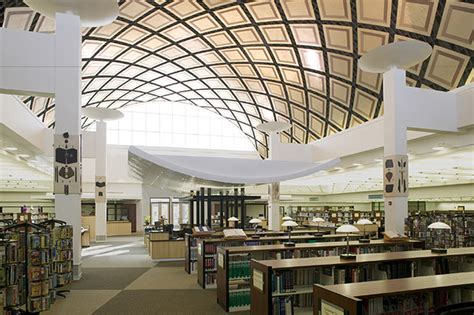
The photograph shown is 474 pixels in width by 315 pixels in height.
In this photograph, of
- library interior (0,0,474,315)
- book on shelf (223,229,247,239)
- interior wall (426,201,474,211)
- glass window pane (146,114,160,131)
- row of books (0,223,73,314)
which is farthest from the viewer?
glass window pane (146,114,160,131)

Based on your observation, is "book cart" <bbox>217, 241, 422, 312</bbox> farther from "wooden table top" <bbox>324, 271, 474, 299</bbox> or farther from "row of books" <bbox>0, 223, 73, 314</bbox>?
"wooden table top" <bbox>324, 271, 474, 299</bbox>

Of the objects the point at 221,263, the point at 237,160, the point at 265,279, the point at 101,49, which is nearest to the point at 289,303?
the point at 265,279

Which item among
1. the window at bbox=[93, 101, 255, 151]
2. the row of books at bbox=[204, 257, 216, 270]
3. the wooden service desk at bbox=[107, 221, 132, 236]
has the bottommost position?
the wooden service desk at bbox=[107, 221, 132, 236]

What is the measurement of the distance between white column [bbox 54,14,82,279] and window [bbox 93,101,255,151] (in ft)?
66.1

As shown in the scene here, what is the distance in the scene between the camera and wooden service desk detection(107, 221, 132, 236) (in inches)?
1010

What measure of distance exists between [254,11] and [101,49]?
6.87 m

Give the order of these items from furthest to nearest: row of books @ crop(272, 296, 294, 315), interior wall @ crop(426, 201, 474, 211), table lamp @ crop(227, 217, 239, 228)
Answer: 1. interior wall @ crop(426, 201, 474, 211)
2. table lamp @ crop(227, 217, 239, 228)
3. row of books @ crop(272, 296, 294, 315)

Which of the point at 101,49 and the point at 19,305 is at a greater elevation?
the point at 101,49

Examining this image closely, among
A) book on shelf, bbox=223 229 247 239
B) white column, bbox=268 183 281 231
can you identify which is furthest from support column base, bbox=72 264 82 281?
white column, bbox=268 183 281 231

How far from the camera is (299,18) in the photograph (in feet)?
44.3

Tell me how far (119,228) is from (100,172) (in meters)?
6.98

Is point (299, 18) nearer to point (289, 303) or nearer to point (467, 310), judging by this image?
point (289, 303)

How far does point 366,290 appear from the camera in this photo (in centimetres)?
388

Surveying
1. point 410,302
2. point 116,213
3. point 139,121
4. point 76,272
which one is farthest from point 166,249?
point 139,121
